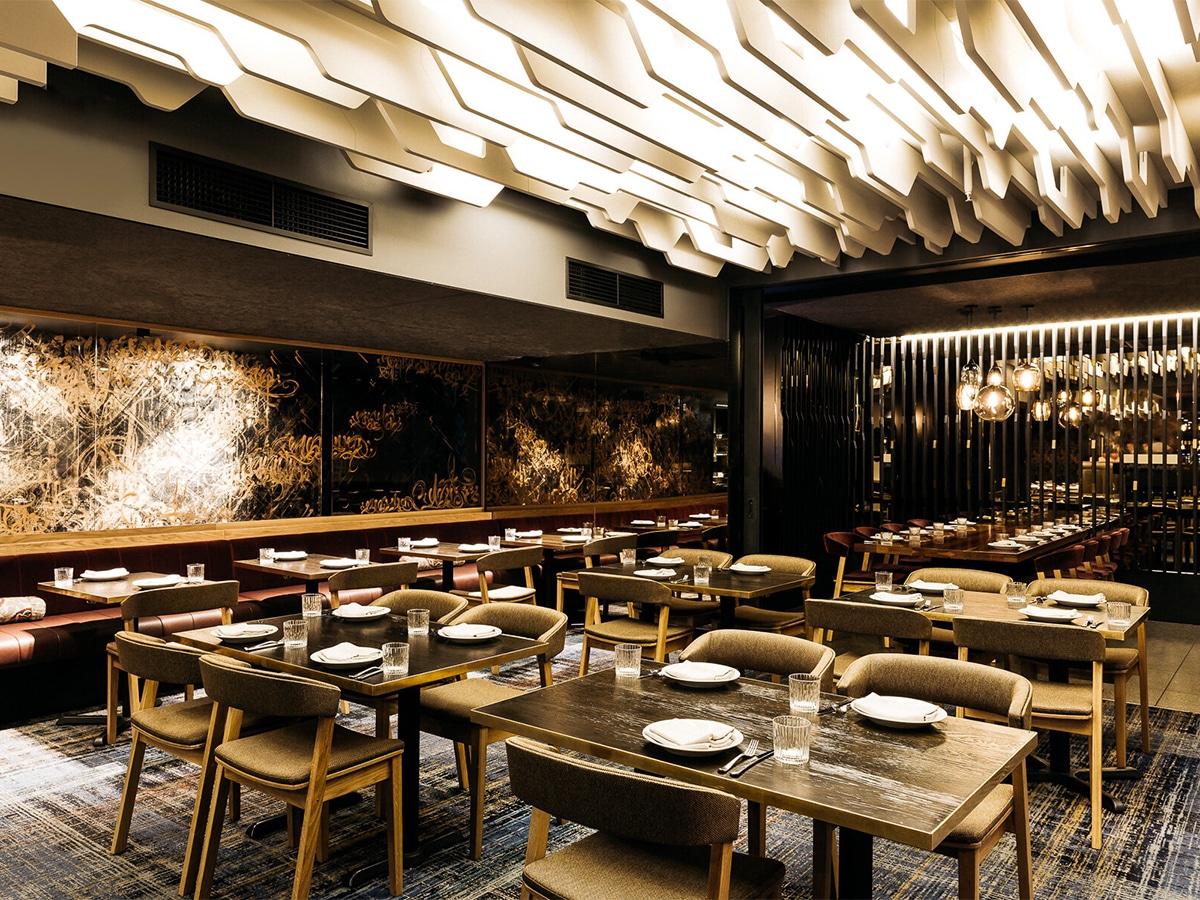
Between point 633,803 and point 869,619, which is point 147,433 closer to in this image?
point 869,619

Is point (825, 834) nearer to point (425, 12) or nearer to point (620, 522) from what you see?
point (425, 12)

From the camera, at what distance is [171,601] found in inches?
148

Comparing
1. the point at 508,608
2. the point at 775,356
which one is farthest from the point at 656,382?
the point at 508,608

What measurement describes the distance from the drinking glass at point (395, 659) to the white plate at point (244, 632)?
0.81 metres

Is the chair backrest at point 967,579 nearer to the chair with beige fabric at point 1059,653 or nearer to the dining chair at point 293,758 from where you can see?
A: the chair with beige fabric at point 1059,653

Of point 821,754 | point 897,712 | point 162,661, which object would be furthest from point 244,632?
point 897,712

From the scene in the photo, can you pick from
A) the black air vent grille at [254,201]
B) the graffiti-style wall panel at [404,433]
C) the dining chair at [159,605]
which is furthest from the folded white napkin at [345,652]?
the graffiti-style wall panel at [404,433]

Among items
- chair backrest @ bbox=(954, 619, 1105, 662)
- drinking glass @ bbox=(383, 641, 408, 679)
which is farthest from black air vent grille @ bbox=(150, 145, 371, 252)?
chair backrest @ bbox=(954, 619, 1105, 662)

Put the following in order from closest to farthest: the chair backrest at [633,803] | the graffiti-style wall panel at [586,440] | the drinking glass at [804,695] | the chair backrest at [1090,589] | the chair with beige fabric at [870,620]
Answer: the chair backrest at [633,803], the drinking glass at [804,695], the chair with beige fabric at [870,620], the chair backrest at [1090,589], the graffiti-style wall panel at [586,440]

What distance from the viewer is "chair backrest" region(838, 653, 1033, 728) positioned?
8.21 ft

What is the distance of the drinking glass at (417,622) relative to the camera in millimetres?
3254

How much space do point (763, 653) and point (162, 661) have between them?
6.87 feet

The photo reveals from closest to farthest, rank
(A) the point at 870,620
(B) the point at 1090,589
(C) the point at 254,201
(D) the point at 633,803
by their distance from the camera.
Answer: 1. (D) the point at 633,803
2. (A) the point at 870,620
3. (C) the point at 254,201
4. (B) the point at 1090,589

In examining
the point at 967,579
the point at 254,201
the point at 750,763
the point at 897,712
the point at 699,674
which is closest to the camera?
the point at 750,763
